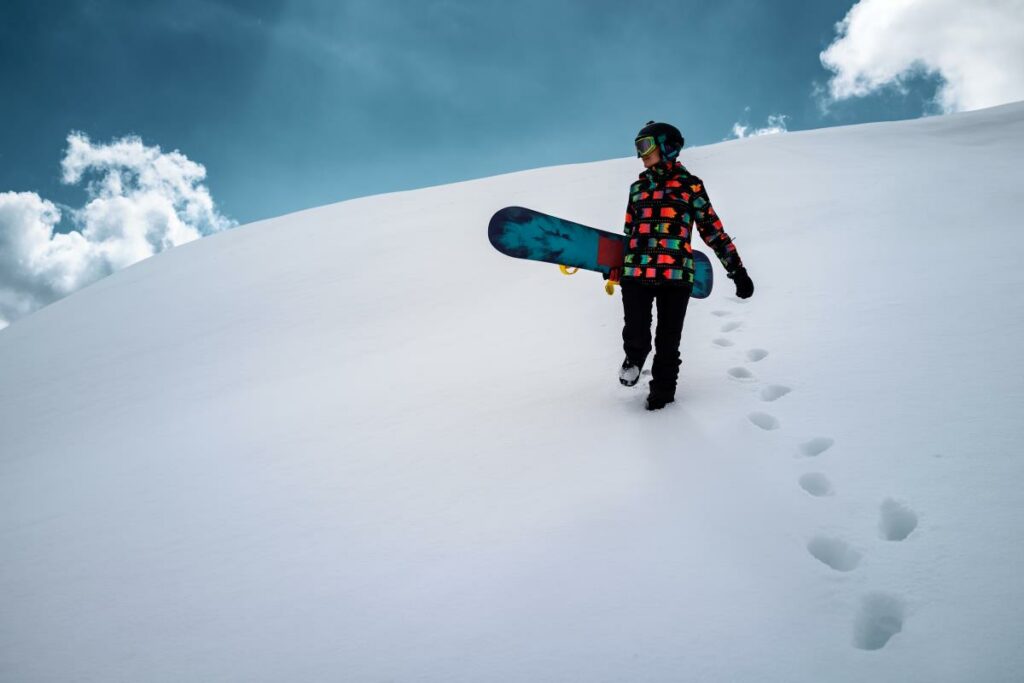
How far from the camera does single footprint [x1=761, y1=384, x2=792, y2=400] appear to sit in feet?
8.59

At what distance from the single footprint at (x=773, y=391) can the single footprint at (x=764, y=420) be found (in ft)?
0.65

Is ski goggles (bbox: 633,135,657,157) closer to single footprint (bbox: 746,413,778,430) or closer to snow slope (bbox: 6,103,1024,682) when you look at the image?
snow slope (bbox: 6,103,1024,682)

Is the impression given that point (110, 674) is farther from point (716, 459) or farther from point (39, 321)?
point (39, 321)

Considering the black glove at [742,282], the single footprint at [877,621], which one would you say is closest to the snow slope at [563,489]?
the single footprint at [877,621]

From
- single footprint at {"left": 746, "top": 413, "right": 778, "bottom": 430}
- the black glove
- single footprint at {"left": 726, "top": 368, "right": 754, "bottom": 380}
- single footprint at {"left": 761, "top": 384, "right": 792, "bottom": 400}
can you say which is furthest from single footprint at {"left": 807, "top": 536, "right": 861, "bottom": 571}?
the black glove

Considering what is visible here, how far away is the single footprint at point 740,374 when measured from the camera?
289cm

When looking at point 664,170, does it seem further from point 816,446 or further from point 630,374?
point 816,446

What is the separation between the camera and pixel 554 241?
3049mm

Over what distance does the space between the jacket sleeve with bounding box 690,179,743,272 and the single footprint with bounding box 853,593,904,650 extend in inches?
68.6

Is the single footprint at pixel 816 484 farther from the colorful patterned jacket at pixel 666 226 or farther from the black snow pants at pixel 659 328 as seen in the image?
the colorful patterned jacket at pixel 666 226

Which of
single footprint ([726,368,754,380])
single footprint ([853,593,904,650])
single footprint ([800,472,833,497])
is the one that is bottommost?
single footprint ([853,593,904,650])

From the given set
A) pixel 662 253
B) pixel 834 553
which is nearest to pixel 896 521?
pixel 834 553

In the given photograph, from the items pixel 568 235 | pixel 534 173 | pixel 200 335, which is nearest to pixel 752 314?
pixel 568 235

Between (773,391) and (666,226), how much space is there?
1135 mm
